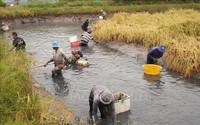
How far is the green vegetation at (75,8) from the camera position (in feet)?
101

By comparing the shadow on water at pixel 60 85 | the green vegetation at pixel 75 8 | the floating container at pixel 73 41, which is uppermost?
the green vegetation at pixel 75 8

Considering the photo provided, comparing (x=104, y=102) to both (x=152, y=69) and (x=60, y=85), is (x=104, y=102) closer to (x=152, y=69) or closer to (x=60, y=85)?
(x=60, y=85)

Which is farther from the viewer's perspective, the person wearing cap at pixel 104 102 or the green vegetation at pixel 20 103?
the person wearing cap at pixel 104 102

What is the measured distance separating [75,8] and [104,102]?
87.3 ft

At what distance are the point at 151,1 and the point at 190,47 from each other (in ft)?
80.5

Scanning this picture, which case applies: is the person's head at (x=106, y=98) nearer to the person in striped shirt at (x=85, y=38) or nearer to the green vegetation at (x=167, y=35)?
the green vegetation at (x=167, y=35)

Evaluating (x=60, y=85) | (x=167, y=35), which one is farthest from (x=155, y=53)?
(x=60, y=85)

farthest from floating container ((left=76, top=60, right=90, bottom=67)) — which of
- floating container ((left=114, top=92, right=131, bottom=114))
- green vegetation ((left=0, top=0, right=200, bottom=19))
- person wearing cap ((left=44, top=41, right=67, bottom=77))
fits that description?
green vegetation ((left=0, top=0, right=200, bottom=19))

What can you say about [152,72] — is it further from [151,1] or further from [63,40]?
[151,1]

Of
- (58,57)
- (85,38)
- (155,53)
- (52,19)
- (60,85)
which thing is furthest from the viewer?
(52,19)

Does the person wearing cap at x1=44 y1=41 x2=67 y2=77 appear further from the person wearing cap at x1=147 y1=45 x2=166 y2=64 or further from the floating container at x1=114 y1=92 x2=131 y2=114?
the floating container at x1=114 y1=92 x2=131 y2=114

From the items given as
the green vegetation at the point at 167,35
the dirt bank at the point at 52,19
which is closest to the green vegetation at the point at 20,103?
the green vegetation at the point at 167,35

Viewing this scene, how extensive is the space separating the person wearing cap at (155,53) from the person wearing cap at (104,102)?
18.1 ft

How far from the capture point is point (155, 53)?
1373 centimetres
